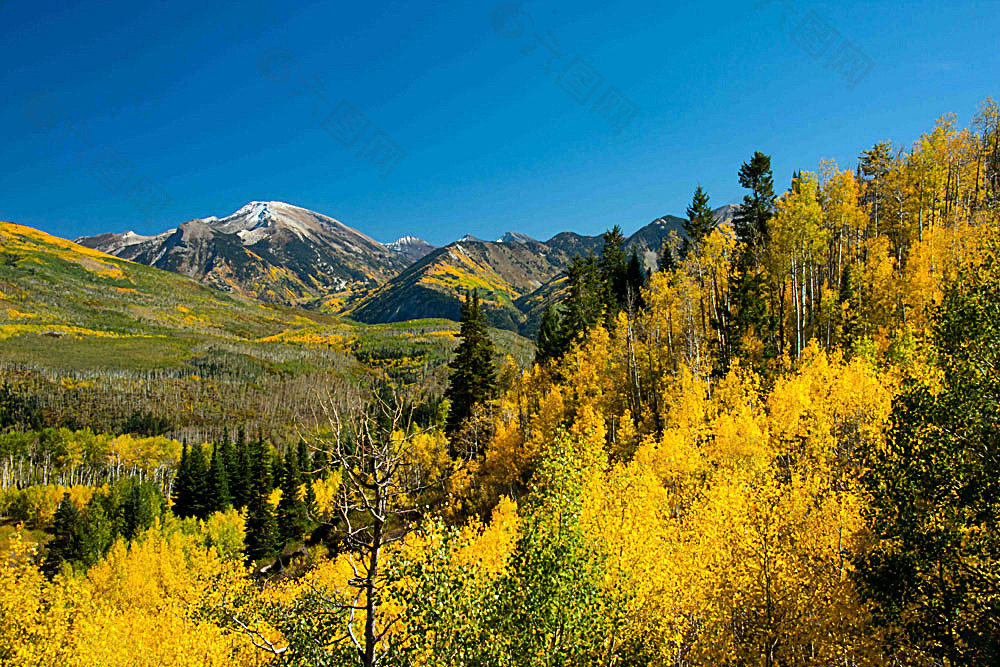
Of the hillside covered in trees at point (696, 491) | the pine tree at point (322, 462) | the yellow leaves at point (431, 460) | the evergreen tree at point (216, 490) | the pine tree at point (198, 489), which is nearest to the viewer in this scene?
the pine tree at point (322, 462)

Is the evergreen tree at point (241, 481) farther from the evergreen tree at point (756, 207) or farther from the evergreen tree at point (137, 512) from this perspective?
the evergreen tree at point (756, 207)

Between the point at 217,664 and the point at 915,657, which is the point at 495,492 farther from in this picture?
the point at 915,657

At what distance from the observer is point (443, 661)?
38.6 ft

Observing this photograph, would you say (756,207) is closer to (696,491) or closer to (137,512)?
(696,491)

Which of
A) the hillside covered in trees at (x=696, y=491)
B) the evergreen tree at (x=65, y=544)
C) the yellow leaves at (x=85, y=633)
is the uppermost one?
the hillside covered in trees at (x=696, y=491)

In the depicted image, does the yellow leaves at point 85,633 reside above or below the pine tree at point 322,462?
below

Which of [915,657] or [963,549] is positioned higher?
[963,549]

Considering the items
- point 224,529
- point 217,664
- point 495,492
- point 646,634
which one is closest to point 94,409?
point 224,529

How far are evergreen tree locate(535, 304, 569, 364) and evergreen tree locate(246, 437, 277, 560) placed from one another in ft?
148

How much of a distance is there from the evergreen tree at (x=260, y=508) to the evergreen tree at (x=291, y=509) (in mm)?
2114

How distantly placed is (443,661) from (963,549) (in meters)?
13.1

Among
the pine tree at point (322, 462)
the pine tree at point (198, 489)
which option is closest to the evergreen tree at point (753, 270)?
the pine tree at point (322, 462)

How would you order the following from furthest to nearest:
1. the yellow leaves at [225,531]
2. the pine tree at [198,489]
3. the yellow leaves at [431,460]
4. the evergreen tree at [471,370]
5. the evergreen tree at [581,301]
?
the pine tree at [198,489], the yellow leaves at [225,531], the evergreen tree at [581,301], the evergreen tree at [471,370], the yellow leaves at [431,460]

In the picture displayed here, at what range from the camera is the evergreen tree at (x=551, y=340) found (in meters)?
59.9
